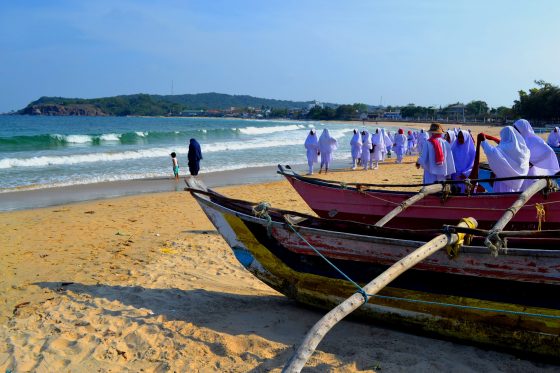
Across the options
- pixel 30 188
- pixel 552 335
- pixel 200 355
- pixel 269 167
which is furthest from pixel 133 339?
pixel 269 167

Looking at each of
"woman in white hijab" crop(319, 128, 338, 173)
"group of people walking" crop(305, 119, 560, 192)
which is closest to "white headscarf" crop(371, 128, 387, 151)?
"woman in white hijab" crop(319, 128, 338, 173)

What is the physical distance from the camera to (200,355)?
13.3 ft

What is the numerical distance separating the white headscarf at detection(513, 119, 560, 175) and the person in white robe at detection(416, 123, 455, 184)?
1.12 metres

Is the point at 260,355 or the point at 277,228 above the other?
the point at 277,228

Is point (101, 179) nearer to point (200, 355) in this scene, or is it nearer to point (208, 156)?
point (208, 156)

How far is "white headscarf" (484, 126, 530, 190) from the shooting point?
671 cm

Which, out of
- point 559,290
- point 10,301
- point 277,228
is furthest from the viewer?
point 10,301

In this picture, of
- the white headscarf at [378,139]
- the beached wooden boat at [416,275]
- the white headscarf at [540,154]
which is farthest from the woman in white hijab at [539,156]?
the white headscarf at [378,139]

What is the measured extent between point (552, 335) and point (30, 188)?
46.6ft

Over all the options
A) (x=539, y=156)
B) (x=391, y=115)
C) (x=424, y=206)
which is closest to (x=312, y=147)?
(x=539, y=156)

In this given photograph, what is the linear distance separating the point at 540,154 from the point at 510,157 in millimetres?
900

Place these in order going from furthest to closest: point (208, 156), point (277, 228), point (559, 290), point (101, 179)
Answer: point (208, 156) < point (101, 179) < point (277, 228) < point (559, 290)

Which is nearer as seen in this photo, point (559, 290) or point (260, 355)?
point (559, 290)

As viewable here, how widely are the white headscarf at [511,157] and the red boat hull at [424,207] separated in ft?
3.46
